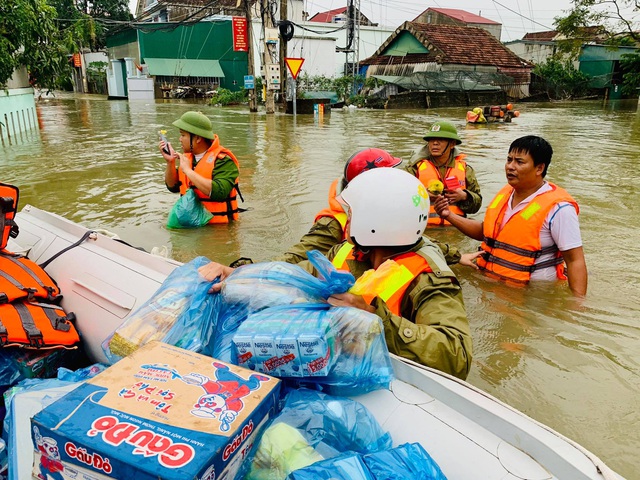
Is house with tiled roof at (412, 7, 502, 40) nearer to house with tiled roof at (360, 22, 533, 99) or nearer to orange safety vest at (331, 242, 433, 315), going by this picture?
house with tiled roof at (360, 22, 533, 99)

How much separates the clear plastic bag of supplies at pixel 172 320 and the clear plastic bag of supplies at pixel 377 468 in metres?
0.71

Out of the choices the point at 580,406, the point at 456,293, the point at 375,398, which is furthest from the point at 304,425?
the point at 580,406

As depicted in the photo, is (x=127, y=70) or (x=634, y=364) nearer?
(x=634, y=364)

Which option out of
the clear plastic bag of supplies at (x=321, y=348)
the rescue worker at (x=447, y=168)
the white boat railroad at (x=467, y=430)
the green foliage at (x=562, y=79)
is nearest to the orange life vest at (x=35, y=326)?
the white boat railroad at (x=467, y=430)

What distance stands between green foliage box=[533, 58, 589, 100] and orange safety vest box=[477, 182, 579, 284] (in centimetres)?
3261

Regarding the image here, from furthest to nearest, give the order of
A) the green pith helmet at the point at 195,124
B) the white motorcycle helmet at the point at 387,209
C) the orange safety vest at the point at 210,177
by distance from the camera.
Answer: the orange safety vest at the point at 210,177 < the green pith helmet at the point at 195,124 < the white motorcycle helmet at the point at 387,209

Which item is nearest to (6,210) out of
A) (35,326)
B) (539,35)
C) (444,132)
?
(35,326)

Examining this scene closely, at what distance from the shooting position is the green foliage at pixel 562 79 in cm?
3234

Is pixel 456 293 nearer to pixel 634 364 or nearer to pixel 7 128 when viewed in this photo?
pixel 634 364

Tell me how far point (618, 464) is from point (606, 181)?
7350 millimetres

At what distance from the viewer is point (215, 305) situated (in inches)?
75.2

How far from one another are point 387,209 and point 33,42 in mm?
11299

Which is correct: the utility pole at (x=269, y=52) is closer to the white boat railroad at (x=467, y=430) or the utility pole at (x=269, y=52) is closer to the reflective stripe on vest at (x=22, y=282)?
the reflective stripe on vest at (x=22, y=282)

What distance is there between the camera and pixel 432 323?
1.90 metres
